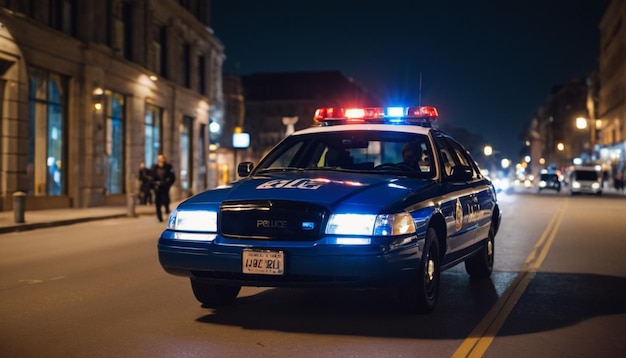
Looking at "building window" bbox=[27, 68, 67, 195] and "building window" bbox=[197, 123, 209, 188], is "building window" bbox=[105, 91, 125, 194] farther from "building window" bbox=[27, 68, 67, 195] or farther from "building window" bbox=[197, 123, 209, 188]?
"building window" bbox=[197, 123, 209, 188]

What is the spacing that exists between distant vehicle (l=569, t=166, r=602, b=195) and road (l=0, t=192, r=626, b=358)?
43.1m

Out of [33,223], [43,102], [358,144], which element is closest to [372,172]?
[358,144]

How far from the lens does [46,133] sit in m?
27.3

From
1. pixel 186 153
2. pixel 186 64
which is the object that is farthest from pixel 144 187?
pixel 186 64

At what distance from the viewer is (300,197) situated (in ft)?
20.8

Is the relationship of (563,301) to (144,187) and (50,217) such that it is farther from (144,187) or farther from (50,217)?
(144,187)

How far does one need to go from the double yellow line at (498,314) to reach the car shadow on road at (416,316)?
8 cm

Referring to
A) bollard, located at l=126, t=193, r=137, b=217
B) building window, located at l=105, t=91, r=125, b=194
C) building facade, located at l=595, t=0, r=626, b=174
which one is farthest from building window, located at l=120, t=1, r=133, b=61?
building facade, located at l=595, t=0, r=626, b=174

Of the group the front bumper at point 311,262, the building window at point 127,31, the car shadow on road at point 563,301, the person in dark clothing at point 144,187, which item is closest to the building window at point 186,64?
the building window at point 127,31

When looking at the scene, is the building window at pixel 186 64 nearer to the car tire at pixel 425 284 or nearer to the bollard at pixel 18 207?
the bollard at pixel 18 207

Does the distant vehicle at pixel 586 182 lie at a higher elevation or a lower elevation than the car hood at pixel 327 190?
lower

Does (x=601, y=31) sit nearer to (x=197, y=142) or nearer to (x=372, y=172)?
(x=197, y=142)

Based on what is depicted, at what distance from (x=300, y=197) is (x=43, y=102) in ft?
74.7

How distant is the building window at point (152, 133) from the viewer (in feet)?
121
